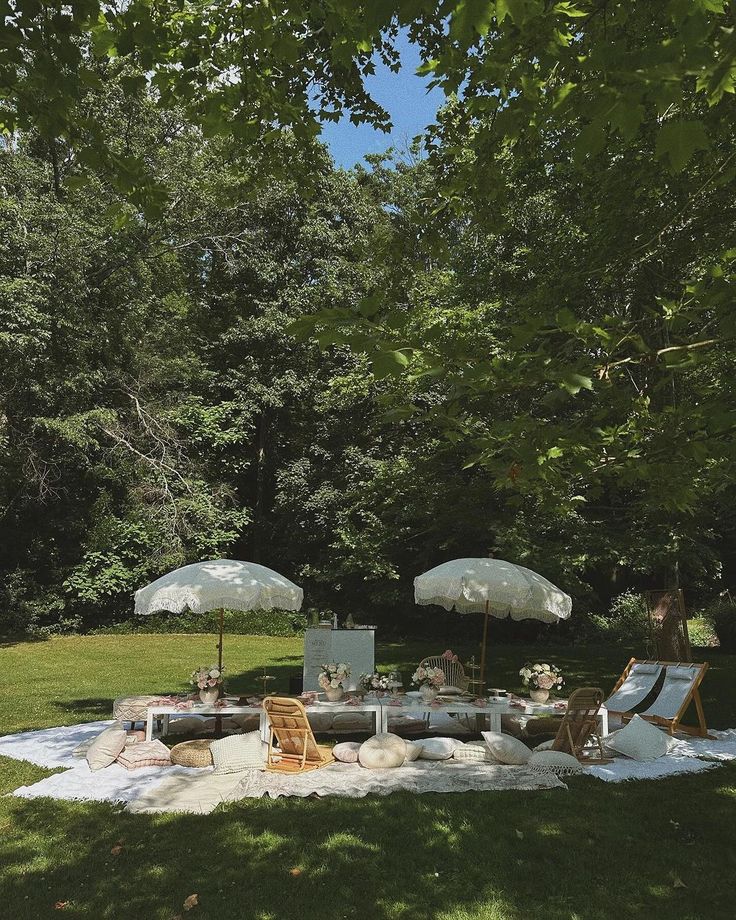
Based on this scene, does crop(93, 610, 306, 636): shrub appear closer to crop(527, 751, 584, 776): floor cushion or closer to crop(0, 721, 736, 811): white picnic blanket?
crop(0, 721, 736, 811): white picnic blanket

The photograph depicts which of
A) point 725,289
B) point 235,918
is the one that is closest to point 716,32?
point 725,289

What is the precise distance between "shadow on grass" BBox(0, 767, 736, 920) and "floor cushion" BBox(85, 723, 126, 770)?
3.92 feet

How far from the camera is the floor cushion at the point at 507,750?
7867mm

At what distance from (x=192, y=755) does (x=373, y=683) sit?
2.57 m

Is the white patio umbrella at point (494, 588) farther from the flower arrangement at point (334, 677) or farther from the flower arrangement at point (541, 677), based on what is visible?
the flower arrangement at point (334, 677)

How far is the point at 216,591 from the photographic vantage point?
912 centimetres

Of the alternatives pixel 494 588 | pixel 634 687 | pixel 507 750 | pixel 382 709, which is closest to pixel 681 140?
pixel 507 750

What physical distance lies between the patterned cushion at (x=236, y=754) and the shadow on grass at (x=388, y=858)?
1.31m

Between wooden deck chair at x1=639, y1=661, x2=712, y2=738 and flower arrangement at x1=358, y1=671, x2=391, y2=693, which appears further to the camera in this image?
flower arrangement at x1=358, y1=671, x2=391, y2=693

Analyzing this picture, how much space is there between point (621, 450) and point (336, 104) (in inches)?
151

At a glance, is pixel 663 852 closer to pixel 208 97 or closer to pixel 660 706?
pixel 660 706

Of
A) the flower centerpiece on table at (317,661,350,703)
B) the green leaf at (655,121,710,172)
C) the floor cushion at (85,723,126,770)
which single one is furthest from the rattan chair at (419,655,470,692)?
the green leaf at (655,121,710,172)

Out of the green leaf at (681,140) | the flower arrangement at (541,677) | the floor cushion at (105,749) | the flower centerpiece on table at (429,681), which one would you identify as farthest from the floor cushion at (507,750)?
the green leaf at (681,140)

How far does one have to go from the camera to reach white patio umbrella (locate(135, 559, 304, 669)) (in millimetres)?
9086
